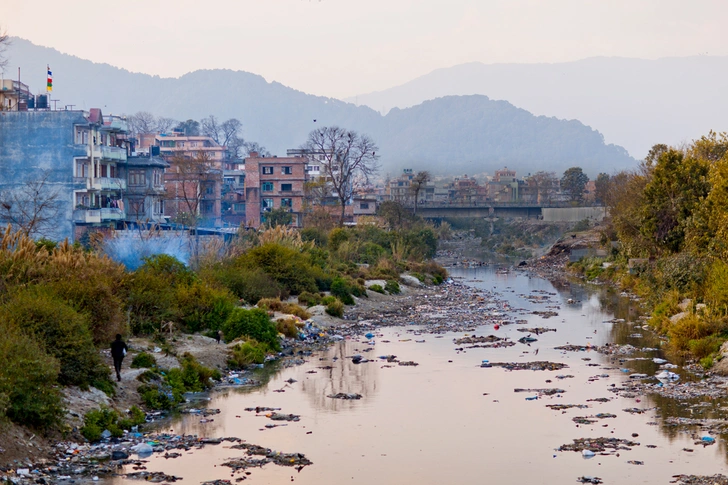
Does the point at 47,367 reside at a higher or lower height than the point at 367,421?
higher

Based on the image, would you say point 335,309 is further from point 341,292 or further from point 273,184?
point 273,184

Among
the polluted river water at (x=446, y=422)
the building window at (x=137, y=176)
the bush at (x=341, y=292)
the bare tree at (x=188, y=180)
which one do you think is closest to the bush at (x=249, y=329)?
the polluted river water at (x=446, y=422)

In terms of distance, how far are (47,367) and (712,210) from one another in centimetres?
2500

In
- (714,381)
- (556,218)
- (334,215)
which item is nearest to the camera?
(714,381)

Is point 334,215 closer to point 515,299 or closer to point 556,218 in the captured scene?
point 556,218

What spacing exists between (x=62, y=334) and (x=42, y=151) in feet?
115

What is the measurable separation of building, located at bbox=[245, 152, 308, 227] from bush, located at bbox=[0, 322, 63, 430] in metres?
69.1

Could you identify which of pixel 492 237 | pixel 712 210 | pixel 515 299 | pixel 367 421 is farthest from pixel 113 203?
pixel 492 237

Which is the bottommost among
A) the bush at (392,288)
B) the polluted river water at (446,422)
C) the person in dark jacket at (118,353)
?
the polluted river water at (446,422)

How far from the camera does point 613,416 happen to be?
18172mm

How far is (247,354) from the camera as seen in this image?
24359mm

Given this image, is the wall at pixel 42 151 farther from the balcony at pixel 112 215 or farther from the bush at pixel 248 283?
the bush at pixel 248 283

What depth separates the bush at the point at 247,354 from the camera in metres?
23.8

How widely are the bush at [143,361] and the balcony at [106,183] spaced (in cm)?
3267
